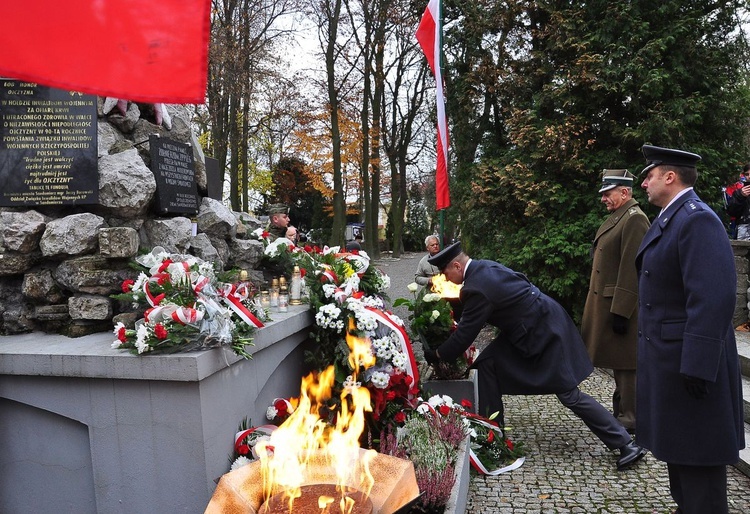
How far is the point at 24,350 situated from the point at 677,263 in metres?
3.67

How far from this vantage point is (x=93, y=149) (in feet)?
13.6

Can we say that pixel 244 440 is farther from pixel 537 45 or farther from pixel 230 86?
pixel 230 86

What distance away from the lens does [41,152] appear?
406 cm

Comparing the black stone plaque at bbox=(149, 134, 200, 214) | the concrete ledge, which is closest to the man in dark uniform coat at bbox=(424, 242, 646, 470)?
the concrete ledge

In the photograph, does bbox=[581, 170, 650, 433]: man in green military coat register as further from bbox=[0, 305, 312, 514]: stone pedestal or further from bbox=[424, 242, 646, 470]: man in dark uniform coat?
bbox=[0, 305, 312, 514]: stone pedestal

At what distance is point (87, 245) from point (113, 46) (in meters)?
2.54

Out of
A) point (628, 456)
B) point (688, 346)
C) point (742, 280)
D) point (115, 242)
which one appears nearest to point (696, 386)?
point (688, 346)

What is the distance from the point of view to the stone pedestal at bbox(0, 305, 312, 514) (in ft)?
10.4

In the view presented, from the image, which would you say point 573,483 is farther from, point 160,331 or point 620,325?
point 160,331

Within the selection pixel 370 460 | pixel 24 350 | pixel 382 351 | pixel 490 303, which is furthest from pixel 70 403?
pixel 490 303

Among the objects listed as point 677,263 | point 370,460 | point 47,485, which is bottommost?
point 47,485

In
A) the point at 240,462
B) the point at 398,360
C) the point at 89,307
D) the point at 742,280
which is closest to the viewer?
the point at 240,462

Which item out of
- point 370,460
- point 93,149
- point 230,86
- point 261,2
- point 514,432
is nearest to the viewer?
point 370,460

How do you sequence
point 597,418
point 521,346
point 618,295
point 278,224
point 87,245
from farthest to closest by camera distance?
point 278,224, point 618,295, point 521,346, point 597,418, point 87,245
